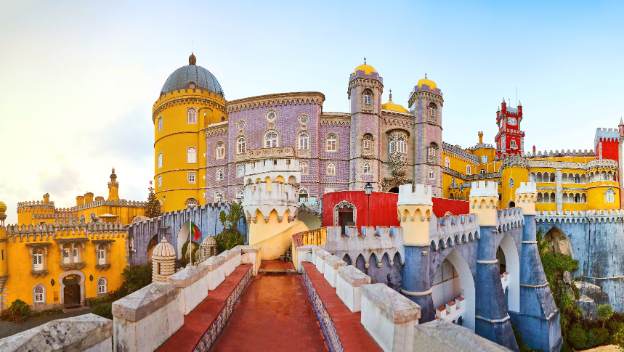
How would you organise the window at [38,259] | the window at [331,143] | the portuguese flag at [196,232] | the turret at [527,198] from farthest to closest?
the window at [331,143] < the portuguese flag at [196,232] < the turret at [527,198] < the window at [38,259]

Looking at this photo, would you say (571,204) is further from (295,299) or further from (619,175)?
(295,299)

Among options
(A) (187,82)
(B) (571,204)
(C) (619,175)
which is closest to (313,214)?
(A) (187,82)

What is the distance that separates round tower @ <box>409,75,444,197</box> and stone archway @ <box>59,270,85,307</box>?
31.7 meters

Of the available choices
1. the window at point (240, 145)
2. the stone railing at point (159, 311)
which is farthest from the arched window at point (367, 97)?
the stone railing at point (159, 311)

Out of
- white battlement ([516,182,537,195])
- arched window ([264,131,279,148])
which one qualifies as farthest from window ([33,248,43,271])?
white battlement ([516,182,537,195])

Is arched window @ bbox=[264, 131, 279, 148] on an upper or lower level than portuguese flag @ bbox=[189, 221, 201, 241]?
upper

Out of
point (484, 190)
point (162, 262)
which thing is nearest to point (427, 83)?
point (484, 190)

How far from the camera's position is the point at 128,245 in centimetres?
3094

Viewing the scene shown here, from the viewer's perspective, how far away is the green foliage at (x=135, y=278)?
28859 mm

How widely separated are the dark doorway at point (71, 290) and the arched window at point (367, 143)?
89.9ft

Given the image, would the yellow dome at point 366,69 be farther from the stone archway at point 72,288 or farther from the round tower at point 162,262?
the stone archway at point 72,288

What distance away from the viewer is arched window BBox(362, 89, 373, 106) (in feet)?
112

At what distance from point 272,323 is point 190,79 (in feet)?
132

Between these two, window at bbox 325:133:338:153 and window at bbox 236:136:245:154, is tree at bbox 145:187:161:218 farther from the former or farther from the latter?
window at bbox 325:133:338:153
